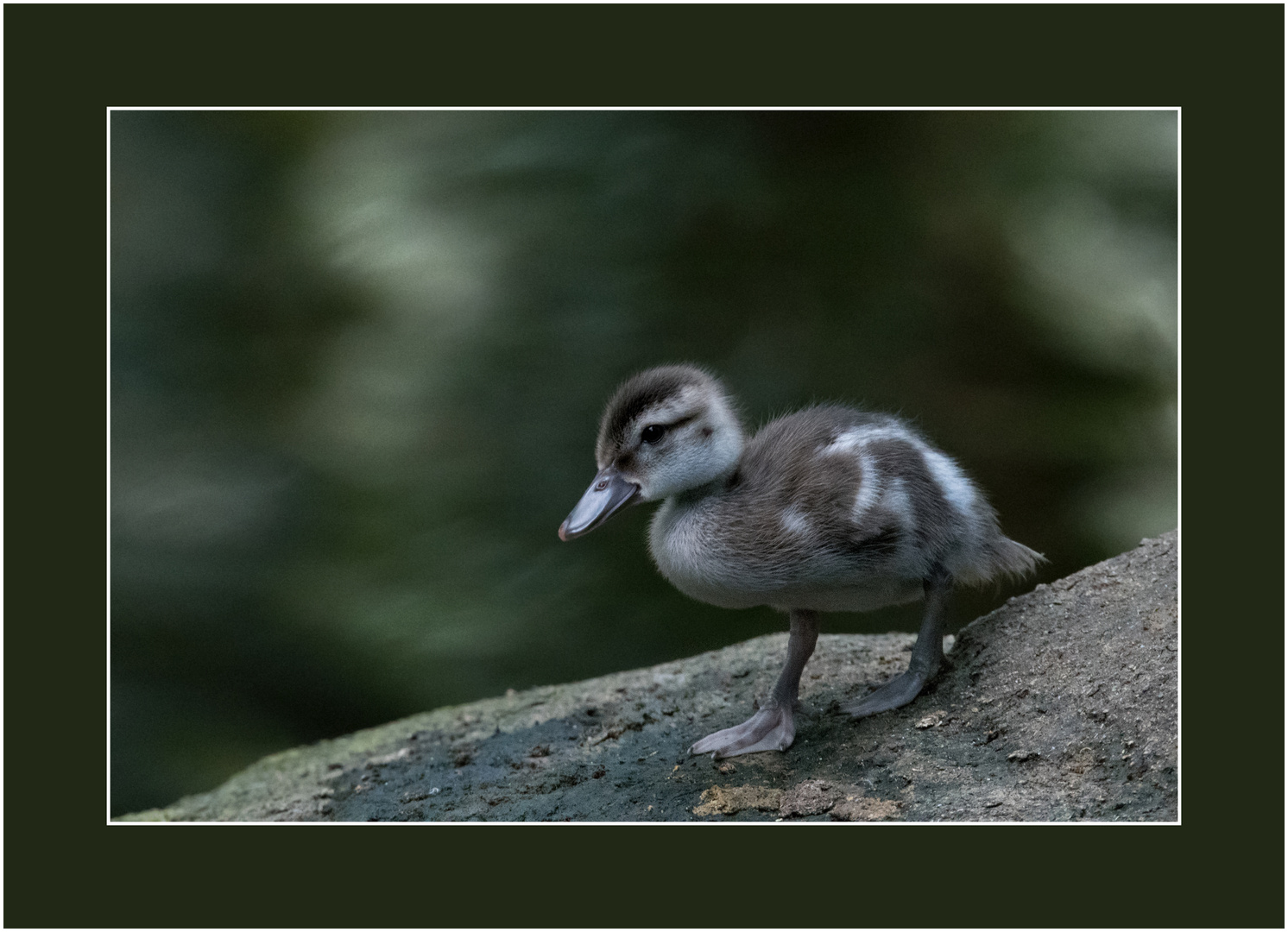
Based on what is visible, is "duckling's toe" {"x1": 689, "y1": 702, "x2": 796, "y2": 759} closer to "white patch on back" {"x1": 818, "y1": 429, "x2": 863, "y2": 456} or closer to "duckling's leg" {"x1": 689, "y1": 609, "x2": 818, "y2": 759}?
"duckling's leg" {"x1": 689, "y1": 609, "x2": 818, "y2": 759}

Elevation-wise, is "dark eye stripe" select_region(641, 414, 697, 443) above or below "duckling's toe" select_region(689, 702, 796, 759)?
above

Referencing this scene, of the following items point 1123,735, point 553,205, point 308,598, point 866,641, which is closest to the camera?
point 1123,735

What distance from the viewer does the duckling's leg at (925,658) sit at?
230 cm

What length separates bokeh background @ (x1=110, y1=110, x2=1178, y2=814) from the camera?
10.3 feet

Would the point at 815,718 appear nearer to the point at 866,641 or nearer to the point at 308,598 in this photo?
the point at 866,641

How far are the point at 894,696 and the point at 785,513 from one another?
508mm

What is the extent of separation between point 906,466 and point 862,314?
48.0 inches

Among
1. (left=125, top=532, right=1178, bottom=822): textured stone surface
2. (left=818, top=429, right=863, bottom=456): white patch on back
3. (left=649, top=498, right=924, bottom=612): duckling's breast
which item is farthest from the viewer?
(left=818, top=429, right=863, bottom=456): white patch on back

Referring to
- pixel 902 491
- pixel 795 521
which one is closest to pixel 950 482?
pixel 902 491

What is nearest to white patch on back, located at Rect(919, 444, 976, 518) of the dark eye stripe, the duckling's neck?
the duckling's neck

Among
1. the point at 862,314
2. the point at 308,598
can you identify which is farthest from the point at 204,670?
the point at 862,314

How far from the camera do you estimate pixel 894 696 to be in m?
2.31

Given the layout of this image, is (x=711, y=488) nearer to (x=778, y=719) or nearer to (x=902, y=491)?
(x=902, y=491)

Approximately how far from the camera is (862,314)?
3.36m
